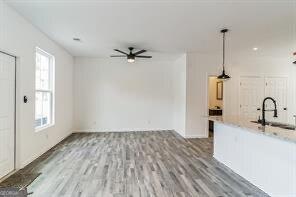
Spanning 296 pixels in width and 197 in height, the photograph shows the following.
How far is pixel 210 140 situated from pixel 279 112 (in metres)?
2.94

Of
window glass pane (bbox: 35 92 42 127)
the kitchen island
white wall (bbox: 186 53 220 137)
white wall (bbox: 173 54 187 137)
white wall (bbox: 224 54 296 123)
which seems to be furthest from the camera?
white wall (bbox: 224 54 296 123)

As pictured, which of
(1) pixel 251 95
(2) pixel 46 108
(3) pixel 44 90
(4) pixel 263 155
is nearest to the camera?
(4) pixel 263 155

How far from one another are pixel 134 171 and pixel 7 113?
241 centimetres

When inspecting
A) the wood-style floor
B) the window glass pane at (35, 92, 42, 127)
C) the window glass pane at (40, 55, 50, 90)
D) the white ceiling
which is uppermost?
the white ceiling

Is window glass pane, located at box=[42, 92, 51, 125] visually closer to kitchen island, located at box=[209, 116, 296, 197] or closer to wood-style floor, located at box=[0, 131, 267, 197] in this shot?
wood-style floor, located at box=[0, 131, 267, 197]

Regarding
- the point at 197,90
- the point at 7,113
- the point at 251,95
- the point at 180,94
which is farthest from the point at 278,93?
the point at 7,113

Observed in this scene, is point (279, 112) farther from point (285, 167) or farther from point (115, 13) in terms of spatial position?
point (115, 13)

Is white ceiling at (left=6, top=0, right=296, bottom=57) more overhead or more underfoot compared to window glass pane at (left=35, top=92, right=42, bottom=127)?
more overhead

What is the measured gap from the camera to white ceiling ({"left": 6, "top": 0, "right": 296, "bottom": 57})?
345cm

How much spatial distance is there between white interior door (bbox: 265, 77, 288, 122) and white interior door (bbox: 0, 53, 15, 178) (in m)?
7.60

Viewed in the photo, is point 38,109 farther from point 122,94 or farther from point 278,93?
point 278,93

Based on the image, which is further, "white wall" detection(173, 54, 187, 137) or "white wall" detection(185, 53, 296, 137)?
"white wall" detection(173, 54, 187, 137)

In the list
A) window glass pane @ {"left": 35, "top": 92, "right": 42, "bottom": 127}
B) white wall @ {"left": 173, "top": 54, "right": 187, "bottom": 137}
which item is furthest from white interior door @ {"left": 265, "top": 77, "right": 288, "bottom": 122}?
window glass pane @ {"left": 35, "top": 92, "right": 42, "bottom": 127}

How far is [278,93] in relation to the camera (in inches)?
303
